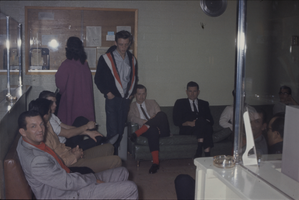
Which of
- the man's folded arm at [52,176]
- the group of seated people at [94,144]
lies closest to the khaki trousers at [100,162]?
the group of seated people at [94,144]

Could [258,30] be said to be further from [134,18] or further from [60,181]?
[60,181]

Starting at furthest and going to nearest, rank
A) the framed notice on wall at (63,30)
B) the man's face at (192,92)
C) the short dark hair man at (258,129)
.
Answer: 1. the man's face at (192,92)
2. the framed notice on wall at (63,30)
3. the short dark hair man at (258,129)

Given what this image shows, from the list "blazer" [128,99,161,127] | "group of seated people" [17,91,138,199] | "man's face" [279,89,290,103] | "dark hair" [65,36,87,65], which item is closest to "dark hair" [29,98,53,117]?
"group of seated people" [17,91,138,199]

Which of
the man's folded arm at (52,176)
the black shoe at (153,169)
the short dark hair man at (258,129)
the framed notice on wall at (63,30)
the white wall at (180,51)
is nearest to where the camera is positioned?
the short dark hair man at (258,129)

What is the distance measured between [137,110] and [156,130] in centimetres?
57

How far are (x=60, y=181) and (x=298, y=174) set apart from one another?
1344mm

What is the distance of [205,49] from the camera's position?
4605 mm

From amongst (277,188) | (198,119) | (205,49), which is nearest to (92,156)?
(198,119)

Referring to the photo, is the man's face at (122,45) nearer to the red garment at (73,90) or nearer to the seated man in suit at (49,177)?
the red garment at (73,90)

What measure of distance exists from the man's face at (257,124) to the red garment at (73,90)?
93.2 inches

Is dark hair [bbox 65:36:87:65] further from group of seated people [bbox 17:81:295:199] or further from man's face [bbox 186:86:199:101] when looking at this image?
man's face [bbox 186:86:199:101]

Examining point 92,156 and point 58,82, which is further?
point 58,82

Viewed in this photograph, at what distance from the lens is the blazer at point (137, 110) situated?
396 cm

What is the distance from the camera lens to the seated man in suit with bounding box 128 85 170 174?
3592mm
